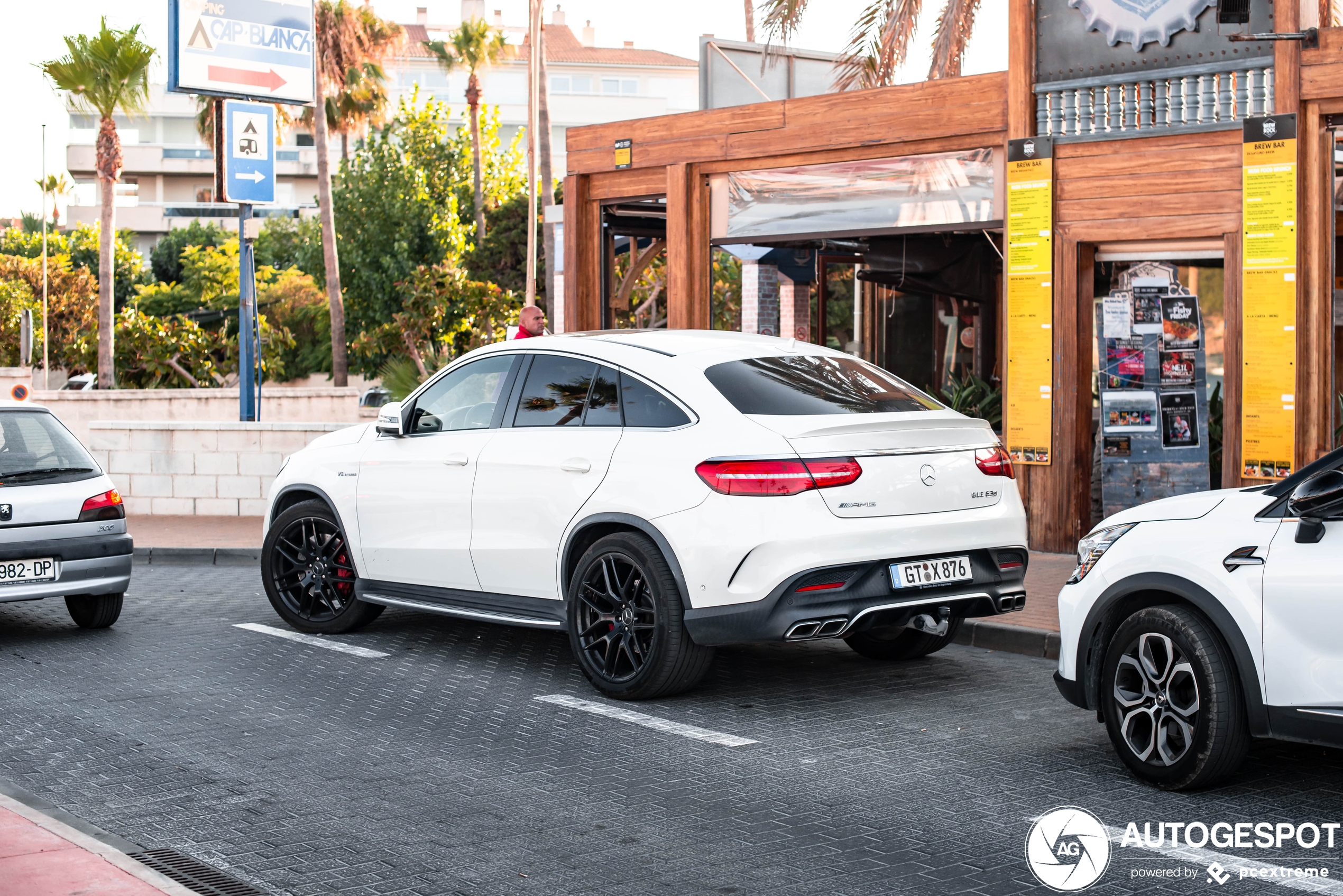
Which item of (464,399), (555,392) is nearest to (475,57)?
(464,399)

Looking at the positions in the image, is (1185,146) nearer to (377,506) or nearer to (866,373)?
(866,373)

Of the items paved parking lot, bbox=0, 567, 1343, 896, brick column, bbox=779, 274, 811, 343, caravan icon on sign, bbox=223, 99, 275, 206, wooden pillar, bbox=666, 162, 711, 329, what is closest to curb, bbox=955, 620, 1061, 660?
paved parking lot, bbox=0, 567, 1343, 896

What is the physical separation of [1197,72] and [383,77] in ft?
131

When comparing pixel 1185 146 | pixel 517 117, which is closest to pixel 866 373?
pixel 1185 146

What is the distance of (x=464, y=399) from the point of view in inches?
316

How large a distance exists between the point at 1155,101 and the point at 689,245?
15.1 feet

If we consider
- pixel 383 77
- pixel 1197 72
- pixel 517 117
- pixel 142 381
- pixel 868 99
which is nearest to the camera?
pixel 1197 72

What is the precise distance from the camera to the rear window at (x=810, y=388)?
22.2ft

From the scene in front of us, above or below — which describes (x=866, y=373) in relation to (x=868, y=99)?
below

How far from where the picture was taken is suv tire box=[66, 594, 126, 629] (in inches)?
361

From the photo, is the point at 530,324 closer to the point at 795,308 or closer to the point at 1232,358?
the point at 1232,358

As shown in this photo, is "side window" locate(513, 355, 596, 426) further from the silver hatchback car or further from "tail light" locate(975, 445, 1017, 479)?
the silver hatchback car

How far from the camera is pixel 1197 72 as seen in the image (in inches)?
408

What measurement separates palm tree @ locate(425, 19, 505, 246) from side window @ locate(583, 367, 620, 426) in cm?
4234
